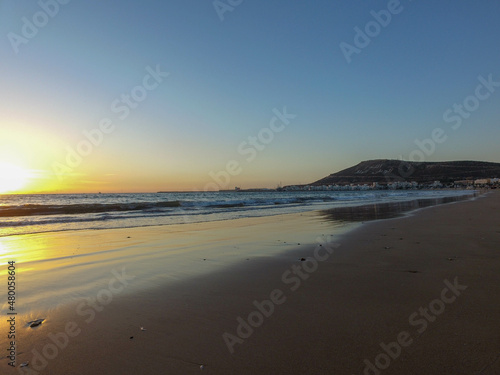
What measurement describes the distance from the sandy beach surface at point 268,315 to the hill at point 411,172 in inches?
6922

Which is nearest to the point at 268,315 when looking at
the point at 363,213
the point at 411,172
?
the point at 363,213

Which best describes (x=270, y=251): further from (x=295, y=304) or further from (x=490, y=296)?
(x=490, y=296)

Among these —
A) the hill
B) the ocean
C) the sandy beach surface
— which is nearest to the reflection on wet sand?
the ocean

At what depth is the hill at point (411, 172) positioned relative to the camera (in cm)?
16075

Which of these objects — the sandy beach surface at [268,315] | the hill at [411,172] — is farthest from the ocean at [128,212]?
the hill at [411,172]

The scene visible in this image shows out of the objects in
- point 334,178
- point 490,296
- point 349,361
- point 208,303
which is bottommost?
point 490,296

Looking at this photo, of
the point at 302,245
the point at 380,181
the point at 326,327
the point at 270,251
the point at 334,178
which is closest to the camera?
the point at 326,327

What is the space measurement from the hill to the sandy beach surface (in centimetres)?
17581

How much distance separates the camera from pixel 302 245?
8.21m

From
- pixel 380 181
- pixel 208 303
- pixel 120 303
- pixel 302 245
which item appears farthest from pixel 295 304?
pixel 380 181

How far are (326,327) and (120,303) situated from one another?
8.50 ft

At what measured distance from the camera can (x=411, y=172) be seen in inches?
7121

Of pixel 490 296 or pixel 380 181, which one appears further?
pixel 380 181

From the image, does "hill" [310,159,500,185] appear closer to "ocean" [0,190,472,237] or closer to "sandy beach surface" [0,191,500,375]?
"ocean" [0,190,472,237]
